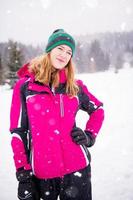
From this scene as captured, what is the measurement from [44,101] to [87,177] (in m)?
0.85

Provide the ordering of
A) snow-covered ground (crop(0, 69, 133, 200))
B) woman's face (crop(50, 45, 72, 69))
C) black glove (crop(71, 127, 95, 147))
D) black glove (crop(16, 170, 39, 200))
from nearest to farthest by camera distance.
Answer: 1. black glove (crop(16, 170, 39, 200))
2. black glove (crop(71, 127, 95, 147))
3. woman's face (crop(50, 45, 72, 69))
4. snow-covered ground (crop(0, 69, 133, 200))

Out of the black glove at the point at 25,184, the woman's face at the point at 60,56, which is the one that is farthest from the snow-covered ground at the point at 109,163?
the woman's face at the point at 60,56

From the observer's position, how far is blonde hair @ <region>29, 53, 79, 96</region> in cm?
247

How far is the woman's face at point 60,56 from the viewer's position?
2553mm

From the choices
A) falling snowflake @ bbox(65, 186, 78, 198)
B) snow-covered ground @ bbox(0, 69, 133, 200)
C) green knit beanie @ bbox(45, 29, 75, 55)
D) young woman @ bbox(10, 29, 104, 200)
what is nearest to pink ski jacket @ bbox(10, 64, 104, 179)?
young woman @ bbox(10, 29, 104, 200)

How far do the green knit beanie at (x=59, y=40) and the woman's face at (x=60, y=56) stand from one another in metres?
0.05

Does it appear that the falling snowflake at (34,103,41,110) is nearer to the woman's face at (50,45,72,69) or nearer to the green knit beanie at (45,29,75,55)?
the woman's face at (50,45,72,69)

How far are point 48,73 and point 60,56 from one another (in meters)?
0.21

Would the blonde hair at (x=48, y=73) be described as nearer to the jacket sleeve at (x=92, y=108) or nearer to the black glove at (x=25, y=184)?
the jacket sleeve at (x=92, y=108)

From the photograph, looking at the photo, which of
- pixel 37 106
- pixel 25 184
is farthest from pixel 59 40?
pixel 25 184

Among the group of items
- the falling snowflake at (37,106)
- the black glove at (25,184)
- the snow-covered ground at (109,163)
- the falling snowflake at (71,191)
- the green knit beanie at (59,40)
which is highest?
the green knit beanie at (59,40)

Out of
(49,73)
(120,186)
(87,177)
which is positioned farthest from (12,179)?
(49,73)

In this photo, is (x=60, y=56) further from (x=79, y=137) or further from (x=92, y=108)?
(x=79, y=137)

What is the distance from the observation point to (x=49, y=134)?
2.37 meters
